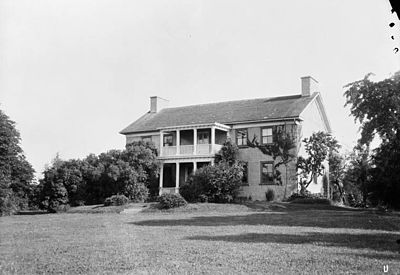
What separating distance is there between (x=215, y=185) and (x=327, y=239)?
1825 centimetres

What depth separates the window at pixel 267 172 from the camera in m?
34.9

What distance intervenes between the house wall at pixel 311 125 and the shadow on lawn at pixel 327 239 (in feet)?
70.0

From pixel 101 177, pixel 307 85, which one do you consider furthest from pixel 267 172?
pixel 101 177

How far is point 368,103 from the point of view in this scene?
90.9ft

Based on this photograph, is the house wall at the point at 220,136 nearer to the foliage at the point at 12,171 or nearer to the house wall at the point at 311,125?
the house wall at the point at 311,125

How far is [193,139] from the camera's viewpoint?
39.6 meters

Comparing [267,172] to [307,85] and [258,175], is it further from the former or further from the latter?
[307,85]

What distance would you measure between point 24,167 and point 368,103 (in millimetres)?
22652

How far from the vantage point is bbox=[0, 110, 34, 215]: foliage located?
97.2 ft

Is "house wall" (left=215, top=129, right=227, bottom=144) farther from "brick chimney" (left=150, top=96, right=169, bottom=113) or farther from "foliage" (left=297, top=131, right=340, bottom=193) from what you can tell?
"brick chimney" (left=150, top=96, right=169, bottom=113)

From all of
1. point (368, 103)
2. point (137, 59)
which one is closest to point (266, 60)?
point (137, 59)

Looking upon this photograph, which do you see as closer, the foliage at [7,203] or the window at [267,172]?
the foliage at [7,203]

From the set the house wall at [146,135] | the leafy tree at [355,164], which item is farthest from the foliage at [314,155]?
the house wall at [146,135]

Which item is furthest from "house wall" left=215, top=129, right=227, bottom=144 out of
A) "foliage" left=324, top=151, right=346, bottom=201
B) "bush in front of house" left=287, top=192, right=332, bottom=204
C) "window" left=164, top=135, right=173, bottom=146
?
"foliage" left=324, top=151, right=346, bottom=201
